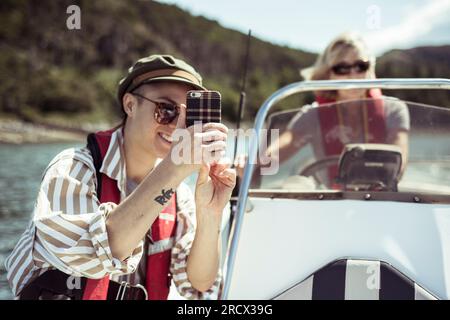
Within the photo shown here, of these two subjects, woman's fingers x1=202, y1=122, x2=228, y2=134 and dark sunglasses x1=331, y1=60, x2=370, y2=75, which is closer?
woman's fingers x1=202, y1=122, x2=228, y2=134

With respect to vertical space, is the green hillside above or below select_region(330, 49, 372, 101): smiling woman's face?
above

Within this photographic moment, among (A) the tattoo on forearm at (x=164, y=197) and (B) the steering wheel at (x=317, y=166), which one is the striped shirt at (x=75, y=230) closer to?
(A) the tattoo on forearm at (x=164, y=197)

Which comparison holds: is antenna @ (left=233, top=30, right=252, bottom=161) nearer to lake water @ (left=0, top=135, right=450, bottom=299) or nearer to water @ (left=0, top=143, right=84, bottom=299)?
lake water @ (left=0, top=135, right=450, bottom=299)

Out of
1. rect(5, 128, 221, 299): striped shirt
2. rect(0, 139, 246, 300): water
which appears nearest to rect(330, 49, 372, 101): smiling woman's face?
rect(0, 139, 246, 300): water

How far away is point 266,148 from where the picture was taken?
239 centimetres

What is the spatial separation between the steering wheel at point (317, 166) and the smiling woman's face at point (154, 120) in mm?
931

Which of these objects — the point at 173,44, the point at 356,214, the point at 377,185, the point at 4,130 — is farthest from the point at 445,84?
the point at 173,44

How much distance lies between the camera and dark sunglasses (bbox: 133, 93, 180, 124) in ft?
5.99

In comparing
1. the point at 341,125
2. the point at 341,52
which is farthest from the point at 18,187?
the point at 341,125

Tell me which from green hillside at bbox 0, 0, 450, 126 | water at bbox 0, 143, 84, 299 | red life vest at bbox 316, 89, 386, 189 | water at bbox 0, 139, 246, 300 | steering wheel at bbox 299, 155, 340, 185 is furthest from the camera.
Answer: green hillside at bbox 0, 0, 450, 126

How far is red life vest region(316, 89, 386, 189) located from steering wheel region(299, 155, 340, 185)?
0.10 feet

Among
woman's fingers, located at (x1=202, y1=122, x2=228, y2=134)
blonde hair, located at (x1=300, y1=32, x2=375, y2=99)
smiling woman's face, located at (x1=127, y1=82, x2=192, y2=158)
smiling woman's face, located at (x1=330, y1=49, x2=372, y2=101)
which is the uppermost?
blonde hair, located at (x1=300, y1=32, x2=375, y2=99)

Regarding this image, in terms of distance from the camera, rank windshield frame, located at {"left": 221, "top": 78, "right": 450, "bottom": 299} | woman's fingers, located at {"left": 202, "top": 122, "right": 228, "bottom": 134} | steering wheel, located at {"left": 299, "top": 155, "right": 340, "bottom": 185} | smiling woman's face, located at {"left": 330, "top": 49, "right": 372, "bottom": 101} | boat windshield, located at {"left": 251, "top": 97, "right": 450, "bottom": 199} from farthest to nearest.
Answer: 1. smiling woman's face, located at {"left": 330, "top": 49, "right": 372, "bottom": 101}
2. steering wheel, located at {"left": 299, "top": 155, "right": 340, "bottom": 185}
3. boat windshield, located at {"left": 251, "top": 97, "right": 450, "bottom": 199}
4. windshield frame, located at {"left": 221, "top": 78, "right": 450, "bottom": 299}
5. woman's fingers, located at {"left": 202, "top": 122, "right": 228, "bottom": 134}

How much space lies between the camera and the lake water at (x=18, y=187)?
2433 mm
